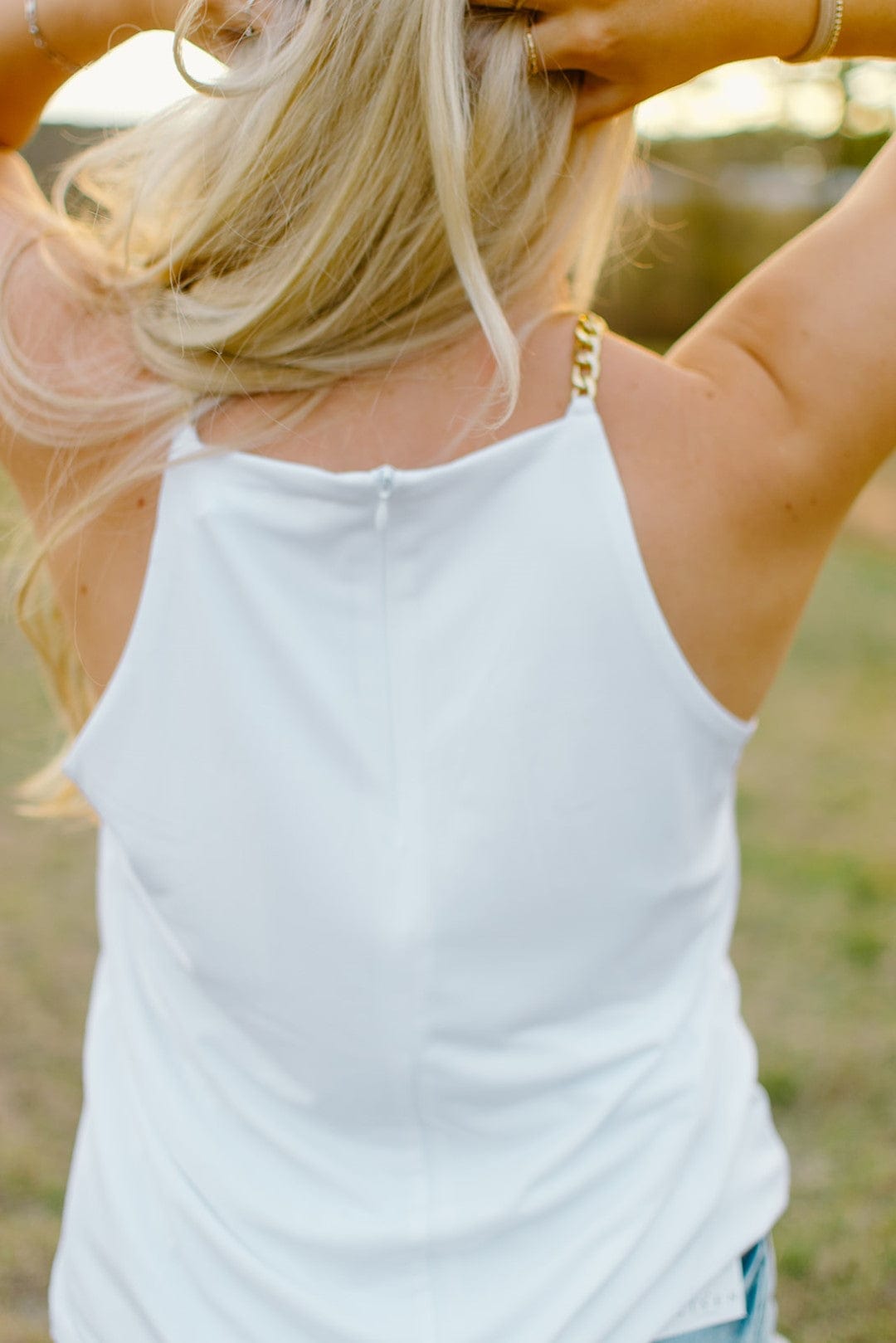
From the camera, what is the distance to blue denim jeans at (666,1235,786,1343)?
1.16 metres

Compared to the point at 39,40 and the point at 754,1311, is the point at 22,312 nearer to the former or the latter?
the point at 39,40

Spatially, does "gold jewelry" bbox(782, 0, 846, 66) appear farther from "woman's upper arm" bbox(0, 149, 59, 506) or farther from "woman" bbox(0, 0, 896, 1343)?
"woman's upper arm" bbox(0, 149, 59, 506)

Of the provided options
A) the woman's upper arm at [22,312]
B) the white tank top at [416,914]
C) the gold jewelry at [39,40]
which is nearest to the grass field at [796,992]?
the white tank top at [416,914]

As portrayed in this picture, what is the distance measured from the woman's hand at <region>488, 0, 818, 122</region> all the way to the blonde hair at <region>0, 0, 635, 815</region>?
0.08 feet

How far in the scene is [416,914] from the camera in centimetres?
104

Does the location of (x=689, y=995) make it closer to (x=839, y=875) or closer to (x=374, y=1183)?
(x=374, y=1183)

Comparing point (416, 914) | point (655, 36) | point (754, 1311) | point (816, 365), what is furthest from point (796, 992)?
point (655, 36)

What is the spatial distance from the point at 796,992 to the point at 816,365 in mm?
2661

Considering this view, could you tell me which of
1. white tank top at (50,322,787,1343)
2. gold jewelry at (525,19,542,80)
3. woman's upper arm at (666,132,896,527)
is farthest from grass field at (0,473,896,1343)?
gold jewelry at (525,19,542,80)

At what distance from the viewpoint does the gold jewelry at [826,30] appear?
107cm

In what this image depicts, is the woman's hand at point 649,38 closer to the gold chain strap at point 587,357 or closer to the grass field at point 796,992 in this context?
the gold chain strap at point 587,357

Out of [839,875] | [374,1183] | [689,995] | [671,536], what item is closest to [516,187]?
[671,536]

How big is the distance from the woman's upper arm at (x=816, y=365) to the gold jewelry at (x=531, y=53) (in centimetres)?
24

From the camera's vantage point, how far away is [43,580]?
1217 millimetres
